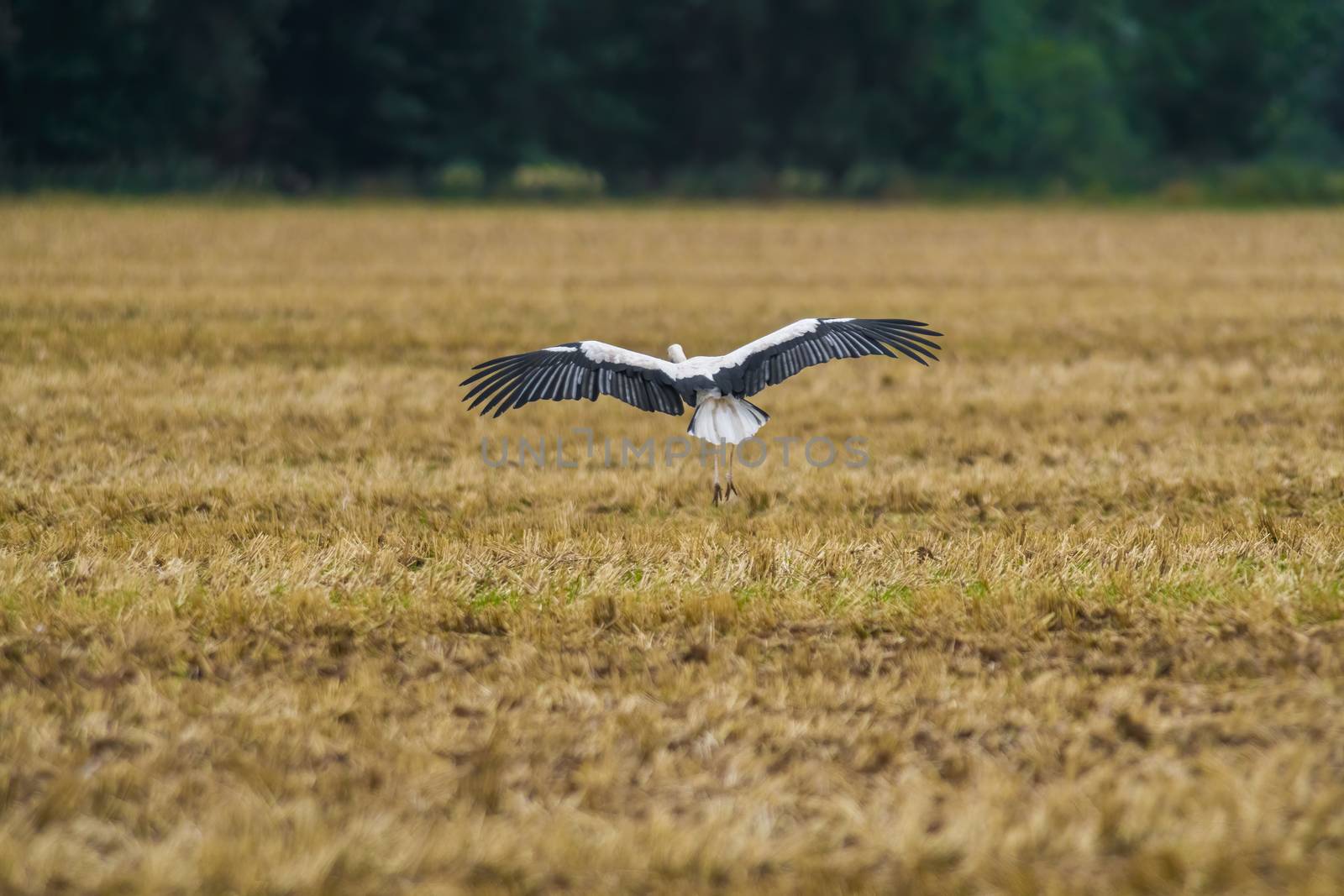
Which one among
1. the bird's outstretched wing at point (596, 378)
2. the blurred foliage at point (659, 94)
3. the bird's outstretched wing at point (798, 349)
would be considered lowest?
the bird's outstretched wing at point (596, 378)

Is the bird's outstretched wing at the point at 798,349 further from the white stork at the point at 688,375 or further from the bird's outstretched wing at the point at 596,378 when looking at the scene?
the bird's outstretched wing at the point at 596,378

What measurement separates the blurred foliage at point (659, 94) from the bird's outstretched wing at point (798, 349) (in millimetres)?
39088

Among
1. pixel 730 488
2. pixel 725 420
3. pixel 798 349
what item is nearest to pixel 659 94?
pixel 730 488

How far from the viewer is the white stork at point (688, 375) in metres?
7.00

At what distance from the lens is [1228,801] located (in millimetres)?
4188

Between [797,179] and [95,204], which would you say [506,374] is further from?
[797,179]

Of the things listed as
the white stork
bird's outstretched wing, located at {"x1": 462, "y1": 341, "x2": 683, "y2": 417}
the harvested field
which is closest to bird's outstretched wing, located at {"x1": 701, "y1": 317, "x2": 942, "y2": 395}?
the white stork

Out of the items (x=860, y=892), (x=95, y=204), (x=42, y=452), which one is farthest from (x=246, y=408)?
(x=95, y=204)

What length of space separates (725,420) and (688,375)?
28 cm

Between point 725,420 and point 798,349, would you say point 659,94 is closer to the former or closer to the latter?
point 798,349

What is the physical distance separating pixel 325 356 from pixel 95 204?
2496 cm

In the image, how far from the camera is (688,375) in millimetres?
7027

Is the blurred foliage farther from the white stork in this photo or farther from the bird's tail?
the bird's tail

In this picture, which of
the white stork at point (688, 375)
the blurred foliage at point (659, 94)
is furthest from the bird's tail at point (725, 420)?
the blurred foliage at point (659, 94)
